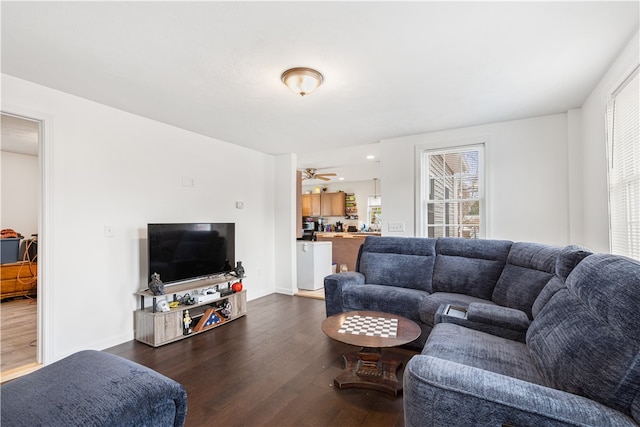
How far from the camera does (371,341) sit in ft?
6.50

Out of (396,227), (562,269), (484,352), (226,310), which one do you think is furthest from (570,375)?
(226,310)

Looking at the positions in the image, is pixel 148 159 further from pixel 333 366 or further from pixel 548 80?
pixel 548 80

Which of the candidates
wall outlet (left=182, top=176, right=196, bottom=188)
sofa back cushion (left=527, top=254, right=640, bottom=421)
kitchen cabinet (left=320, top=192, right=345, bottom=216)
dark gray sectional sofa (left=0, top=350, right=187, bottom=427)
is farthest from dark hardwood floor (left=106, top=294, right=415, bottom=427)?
kitchen cabinet (left=320, top=192, right=345, bottom=216)

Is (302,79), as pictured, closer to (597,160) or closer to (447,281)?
(447,281)

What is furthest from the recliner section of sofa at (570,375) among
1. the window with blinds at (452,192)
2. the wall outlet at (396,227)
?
the wall outlet at (396,227)

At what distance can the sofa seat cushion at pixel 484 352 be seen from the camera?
4.81 ft

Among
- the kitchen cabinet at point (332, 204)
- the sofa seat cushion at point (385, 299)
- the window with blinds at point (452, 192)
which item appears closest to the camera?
the sofa seat cushion at point (385, 299)

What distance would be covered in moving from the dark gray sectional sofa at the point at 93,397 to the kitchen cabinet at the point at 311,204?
7981 millimetres

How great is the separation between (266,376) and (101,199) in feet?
7.57

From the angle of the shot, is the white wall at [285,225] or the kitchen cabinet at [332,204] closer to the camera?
the white wall at [285,225]

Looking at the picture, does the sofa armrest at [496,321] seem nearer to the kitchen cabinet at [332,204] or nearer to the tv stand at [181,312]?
the tv stand at [181,312]

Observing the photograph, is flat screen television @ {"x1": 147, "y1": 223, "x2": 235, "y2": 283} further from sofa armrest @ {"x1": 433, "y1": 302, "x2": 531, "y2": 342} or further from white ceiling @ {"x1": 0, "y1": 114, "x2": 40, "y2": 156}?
sofa armrest @ {"x1": 433, "y1": 302, "x2": 531, "y2": 342}

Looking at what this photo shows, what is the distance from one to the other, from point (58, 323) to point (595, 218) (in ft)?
16.3

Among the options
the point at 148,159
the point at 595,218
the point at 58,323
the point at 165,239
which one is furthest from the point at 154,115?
the point at 595,218
